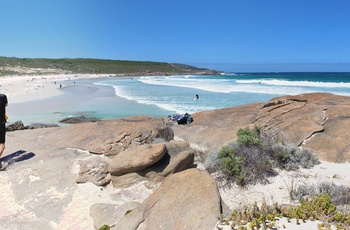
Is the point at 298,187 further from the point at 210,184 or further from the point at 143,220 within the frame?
the point at 143,220

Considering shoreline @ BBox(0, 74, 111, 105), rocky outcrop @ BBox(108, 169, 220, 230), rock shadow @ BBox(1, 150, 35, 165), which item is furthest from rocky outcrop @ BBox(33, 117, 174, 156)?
shoreline @ BBox(0, 74, 111, 105)

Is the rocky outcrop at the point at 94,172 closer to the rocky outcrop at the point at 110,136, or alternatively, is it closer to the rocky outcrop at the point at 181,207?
the rocky outcrop at the point at 110,136

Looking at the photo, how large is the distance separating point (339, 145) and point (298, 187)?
2412mm

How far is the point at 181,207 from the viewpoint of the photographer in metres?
4.09

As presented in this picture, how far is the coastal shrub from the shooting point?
5.27 metres

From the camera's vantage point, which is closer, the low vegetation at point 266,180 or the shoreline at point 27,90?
the low vegetation at point 266,180

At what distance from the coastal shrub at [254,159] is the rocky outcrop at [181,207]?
982 mm

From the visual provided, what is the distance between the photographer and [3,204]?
17.8ft

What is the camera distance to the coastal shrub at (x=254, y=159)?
527 centimetres

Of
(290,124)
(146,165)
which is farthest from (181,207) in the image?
(290,124)

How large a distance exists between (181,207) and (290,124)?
4607mm

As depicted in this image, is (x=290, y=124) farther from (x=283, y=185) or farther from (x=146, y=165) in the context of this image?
(x=146, y=165)

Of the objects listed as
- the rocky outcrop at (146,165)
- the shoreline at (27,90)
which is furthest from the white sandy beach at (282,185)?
the shoreline at (27,90)

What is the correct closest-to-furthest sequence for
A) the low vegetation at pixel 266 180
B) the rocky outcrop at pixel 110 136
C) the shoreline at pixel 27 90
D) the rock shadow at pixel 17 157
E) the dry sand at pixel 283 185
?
the low vegetation at pixel 266 180 < the dry sand at pixel 283 185 < the rock shadow at pixel 17 157 < the rocky outcrop at pixel 110 136 < the shoreline at pixel 27 90
